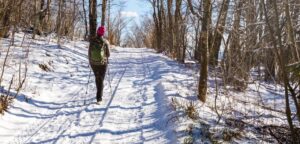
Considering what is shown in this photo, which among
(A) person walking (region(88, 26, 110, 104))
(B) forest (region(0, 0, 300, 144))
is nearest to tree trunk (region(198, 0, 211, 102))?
(B) forest (region(0, 0, 300, 144))

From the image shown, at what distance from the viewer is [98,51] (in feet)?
32.7

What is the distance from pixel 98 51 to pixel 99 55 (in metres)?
0.11

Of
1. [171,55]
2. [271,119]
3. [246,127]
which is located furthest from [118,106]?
[171,55]

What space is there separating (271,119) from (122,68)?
8.51m

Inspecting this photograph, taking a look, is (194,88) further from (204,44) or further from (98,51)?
(98,51)

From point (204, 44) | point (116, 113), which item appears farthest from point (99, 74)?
point (204, 44)

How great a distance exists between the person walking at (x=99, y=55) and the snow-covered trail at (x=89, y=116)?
689mm

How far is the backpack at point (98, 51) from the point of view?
9.95 metres

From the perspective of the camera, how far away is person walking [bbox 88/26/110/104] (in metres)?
9.95

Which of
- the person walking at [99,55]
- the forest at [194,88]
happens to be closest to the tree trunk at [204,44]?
the forest at [194,88]

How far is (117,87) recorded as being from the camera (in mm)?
12594

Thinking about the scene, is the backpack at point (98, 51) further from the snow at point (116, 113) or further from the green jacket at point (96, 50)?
the snow at point (116, 113)

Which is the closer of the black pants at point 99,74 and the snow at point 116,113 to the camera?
the snow at point 116,113

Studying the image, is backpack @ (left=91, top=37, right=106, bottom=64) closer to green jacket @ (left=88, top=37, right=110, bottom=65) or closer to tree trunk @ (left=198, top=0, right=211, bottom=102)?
green jacket @ (left=88, top=37, right=110, bottom=65)
